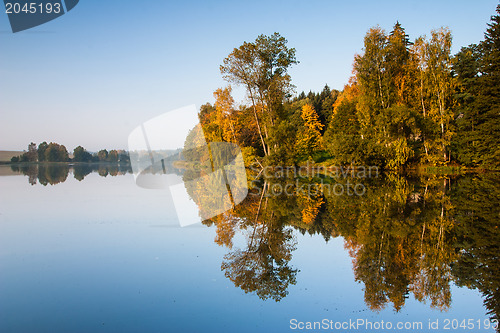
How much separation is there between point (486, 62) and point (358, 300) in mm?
28368

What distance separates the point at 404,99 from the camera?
29719 mm

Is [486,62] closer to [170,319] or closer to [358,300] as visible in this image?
[358,300]

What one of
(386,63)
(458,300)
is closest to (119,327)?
(458,300)

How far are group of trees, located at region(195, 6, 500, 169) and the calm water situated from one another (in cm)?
1558

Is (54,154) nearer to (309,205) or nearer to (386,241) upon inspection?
(309,205)

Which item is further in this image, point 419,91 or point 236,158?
point 236,158

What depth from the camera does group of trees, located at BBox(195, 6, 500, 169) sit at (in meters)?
24.9

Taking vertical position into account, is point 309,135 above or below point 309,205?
above

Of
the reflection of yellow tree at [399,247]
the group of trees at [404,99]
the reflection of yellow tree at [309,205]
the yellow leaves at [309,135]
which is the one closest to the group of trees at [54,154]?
the yellow leaves at [309,135]

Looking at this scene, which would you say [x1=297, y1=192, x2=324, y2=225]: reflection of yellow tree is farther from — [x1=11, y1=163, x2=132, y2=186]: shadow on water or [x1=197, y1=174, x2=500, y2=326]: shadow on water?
[x1=11, y1=163, x2=132, y2=186]: shadow on water

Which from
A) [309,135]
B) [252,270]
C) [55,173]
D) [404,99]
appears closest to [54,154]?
[55,173]

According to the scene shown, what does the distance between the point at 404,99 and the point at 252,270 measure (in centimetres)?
2918

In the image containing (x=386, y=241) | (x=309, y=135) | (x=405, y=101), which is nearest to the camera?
(x=386, y=241)

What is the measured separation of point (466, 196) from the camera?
506 inches
